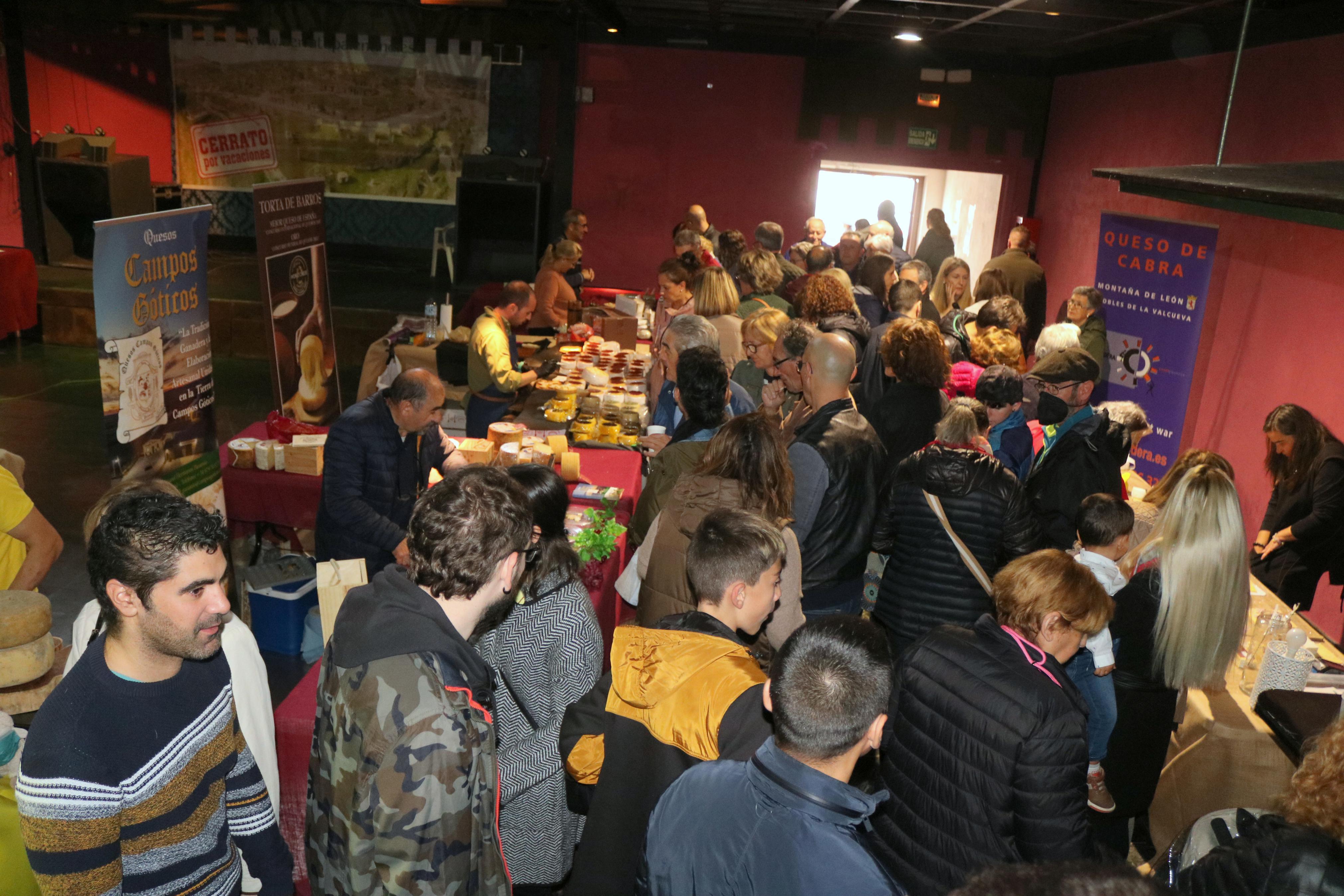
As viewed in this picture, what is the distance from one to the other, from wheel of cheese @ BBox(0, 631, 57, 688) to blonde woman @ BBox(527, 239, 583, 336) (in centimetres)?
502

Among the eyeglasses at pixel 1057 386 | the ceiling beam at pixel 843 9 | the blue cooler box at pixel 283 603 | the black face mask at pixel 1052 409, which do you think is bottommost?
A: the blue cooler box at pixel 283 603

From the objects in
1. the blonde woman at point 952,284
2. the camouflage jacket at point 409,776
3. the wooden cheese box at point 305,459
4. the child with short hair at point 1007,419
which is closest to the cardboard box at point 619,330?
the blonde woman at point 952,284

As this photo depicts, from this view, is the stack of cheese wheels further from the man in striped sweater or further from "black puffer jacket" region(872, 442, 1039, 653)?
"black puffer jacket" region(872, 442, 1039, 653)

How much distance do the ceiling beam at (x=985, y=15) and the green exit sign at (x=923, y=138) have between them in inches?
76.1

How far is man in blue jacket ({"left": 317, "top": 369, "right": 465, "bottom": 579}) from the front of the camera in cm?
370

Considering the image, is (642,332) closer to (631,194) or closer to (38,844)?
(631,194)

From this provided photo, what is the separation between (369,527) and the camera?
3715mm

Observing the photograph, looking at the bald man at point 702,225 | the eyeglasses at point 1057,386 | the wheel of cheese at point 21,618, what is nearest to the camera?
the wheel of cheese at point 21,618

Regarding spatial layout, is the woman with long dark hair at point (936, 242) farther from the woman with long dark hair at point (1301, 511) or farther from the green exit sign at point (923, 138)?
the woman with long dark hair at point (1301, 511)

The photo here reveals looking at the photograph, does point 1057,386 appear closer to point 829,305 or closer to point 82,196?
point 829,305

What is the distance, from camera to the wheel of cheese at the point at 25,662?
274 centimetres

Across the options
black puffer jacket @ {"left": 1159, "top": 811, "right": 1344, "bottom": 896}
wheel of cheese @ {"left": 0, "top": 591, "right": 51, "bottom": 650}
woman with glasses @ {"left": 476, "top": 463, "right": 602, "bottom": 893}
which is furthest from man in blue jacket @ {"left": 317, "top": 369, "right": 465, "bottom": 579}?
black puffer jacket @ {"left": 1159, "top": 811, "right": 1344, "bottom": 896}

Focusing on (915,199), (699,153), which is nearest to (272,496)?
(699,153)

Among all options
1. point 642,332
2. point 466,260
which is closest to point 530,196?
point 466,260
